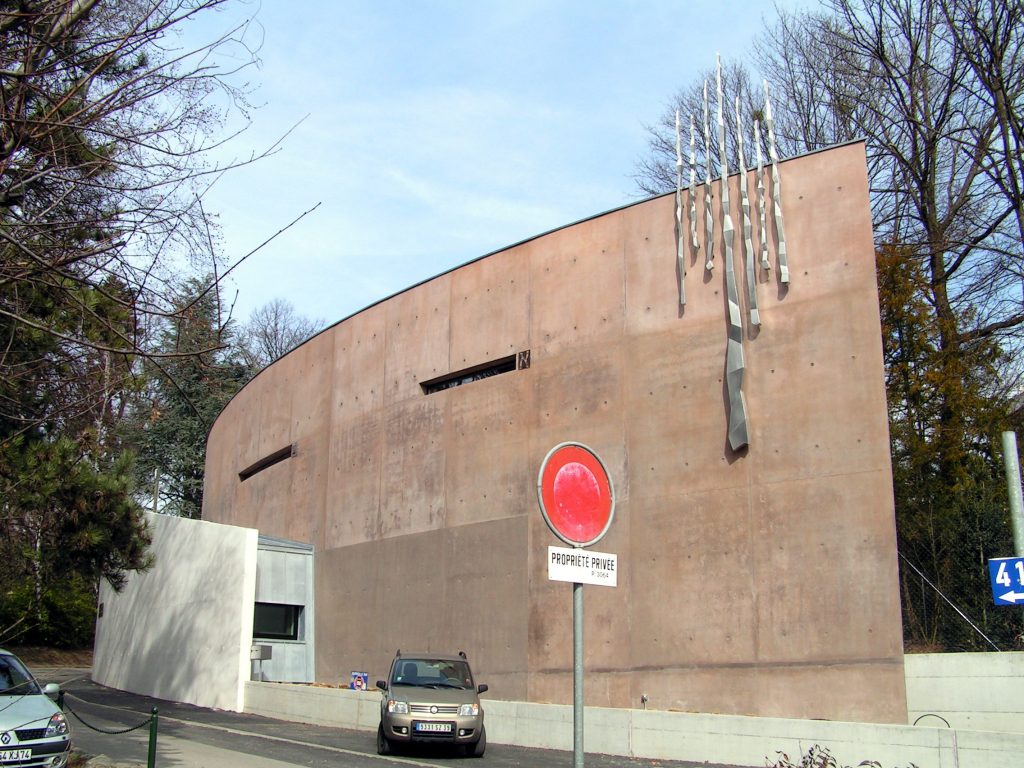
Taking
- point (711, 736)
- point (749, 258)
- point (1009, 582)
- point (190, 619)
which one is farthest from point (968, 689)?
point (190, 619)

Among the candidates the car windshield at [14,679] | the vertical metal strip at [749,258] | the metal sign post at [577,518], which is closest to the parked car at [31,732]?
the car windshield at [14,679]

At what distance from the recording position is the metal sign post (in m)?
5.92

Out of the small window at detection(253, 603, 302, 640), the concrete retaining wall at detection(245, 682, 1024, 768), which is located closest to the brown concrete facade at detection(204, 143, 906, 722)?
the small window at detection(253, 603, 302, 640)

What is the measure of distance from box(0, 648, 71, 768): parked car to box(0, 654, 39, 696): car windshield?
3 cm

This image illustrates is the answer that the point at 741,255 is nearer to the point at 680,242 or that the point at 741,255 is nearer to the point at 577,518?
the point at 680,242

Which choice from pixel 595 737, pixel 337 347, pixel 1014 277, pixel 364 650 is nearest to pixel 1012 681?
pixel 595 737

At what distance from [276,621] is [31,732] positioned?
1499 cm

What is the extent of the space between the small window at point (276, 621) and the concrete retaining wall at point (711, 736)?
16.5ft

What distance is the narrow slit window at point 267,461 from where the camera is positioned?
2822 cm

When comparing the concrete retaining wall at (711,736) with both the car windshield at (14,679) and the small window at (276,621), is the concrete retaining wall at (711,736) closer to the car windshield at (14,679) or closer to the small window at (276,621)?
the small window at (276,621)

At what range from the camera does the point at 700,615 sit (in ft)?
54.6

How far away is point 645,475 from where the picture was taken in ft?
58.8

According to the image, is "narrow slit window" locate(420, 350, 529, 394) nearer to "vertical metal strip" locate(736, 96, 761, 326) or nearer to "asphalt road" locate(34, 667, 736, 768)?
"vertical metal strip" locate(736, 96, 761, 326)

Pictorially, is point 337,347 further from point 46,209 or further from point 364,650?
point 46,209
